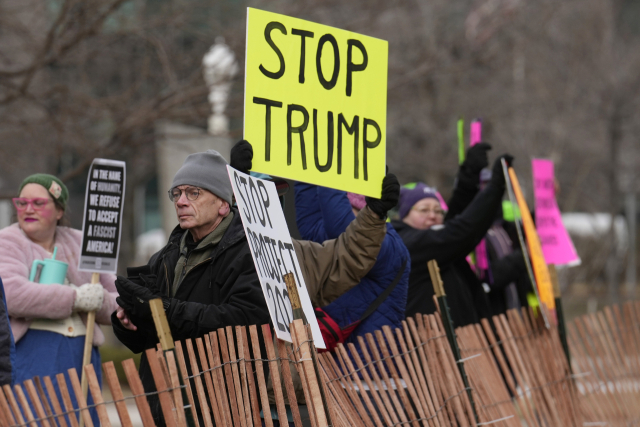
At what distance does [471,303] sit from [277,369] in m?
2.76

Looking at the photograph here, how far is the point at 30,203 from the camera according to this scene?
4875mm

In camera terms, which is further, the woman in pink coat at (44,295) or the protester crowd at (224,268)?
the woman in pink coat at (44,295)

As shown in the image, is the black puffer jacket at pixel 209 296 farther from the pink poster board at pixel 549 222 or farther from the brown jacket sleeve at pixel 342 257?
the pink poster board at pixel 549 222

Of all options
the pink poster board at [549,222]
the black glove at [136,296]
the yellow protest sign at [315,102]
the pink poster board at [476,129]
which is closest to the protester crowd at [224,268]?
the black glove at [136,296]

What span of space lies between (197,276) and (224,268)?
0.13 m

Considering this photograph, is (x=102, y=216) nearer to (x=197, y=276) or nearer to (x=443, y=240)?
(x=197, y=276)

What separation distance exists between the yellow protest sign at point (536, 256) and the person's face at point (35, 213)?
2701 millimetres

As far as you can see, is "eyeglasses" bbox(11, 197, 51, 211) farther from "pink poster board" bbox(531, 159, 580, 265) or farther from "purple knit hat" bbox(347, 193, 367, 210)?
"pink poster board" bbox(531, 159, 580, 265)

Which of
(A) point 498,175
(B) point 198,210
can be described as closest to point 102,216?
(B) point 198,210

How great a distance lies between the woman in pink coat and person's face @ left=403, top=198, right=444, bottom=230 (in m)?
1.90

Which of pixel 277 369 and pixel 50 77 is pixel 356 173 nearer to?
pixel 277 369

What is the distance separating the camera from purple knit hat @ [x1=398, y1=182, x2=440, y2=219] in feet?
17.8

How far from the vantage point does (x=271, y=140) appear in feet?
11.5

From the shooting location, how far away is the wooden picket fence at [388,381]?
276cm
